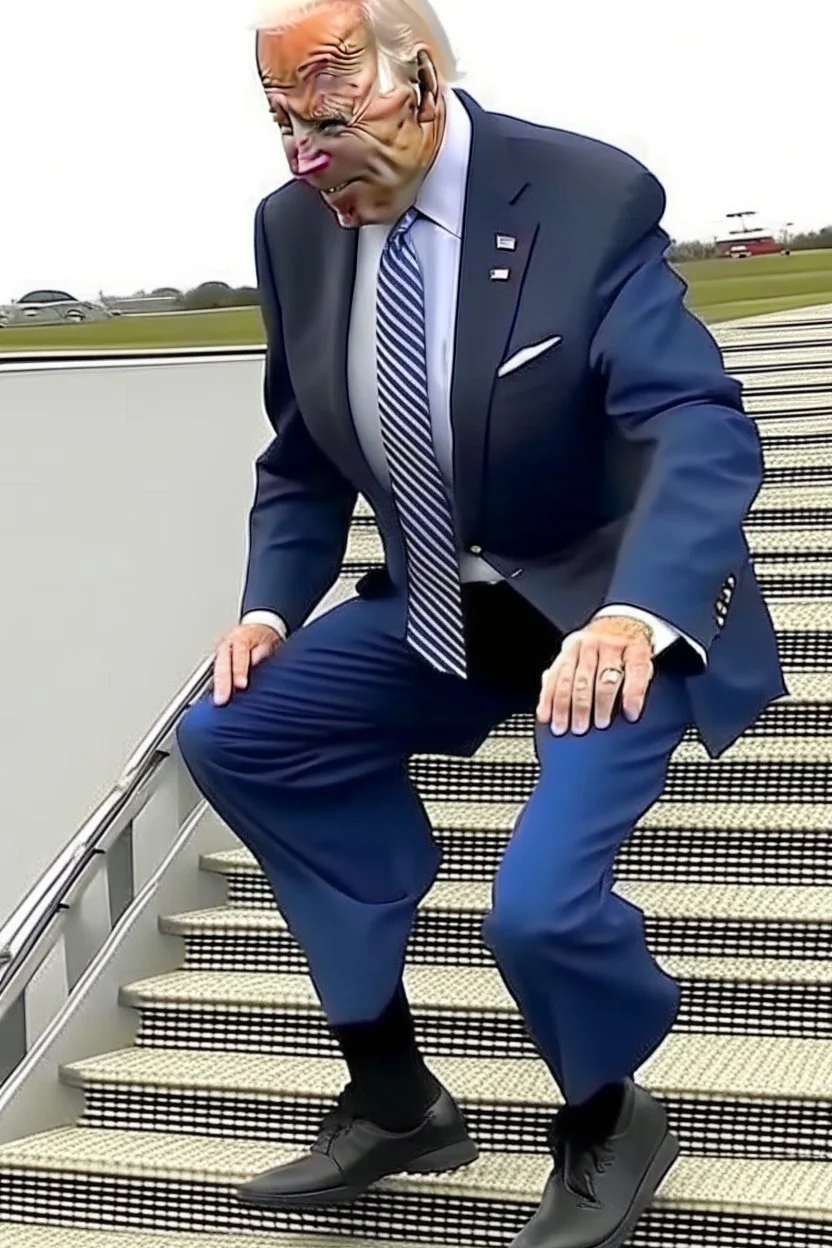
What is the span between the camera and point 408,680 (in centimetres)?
187

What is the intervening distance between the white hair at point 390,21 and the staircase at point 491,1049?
3.86ft

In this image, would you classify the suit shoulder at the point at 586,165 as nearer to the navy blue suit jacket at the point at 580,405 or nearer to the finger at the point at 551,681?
the navy blue suit jacket at the point at 580,405

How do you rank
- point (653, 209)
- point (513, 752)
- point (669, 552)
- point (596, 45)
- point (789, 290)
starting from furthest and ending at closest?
point (789, 290) < point (596, 45) < point (513, 752) < point (653, 209) < point (669, 552)

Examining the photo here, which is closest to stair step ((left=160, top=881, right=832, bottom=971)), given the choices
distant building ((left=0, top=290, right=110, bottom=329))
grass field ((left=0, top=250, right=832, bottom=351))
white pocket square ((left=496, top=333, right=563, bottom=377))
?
white pocket square ((left=496, top=333, right=563, bottom=377))

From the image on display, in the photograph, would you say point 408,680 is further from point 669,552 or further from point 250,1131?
point 250,1131

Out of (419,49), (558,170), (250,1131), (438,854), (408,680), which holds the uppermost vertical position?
(419,49)

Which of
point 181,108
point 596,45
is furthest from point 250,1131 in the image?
point 596,45

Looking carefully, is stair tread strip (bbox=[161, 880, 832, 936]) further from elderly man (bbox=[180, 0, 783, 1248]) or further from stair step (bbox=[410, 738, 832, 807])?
elderly man (bbox=[180, 0, 783, 1248])

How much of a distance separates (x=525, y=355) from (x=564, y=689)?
0.31 meters

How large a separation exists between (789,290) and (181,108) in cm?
225

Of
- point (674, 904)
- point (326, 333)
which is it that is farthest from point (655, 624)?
point (674, 904)

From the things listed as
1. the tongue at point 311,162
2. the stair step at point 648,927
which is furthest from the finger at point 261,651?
the stair step at point 648,927

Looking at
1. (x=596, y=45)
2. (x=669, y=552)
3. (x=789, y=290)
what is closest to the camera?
(x=669, y=552)

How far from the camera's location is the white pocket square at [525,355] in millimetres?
1650
